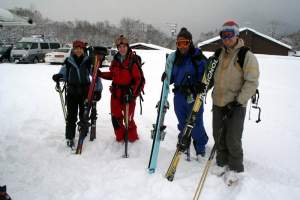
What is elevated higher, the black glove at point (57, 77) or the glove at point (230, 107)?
the black glove at point (57, 77)

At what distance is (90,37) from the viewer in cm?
10019

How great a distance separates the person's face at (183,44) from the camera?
14.1ft

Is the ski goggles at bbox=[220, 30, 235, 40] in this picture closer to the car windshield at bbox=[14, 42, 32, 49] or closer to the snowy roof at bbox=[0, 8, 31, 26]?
the snowy roof at bbox=[0, 8, 31, 26]

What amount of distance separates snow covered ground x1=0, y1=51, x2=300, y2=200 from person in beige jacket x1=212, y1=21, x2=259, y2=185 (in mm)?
312

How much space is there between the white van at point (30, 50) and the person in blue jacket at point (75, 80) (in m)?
20.1

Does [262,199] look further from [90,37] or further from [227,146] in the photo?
[90,37]

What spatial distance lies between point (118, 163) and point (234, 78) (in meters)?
2.23

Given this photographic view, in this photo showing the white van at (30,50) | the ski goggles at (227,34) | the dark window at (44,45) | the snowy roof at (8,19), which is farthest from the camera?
the dark window at (44,45)

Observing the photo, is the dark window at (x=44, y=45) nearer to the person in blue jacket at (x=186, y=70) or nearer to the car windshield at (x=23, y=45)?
the car windshield at (x=23, y=45)

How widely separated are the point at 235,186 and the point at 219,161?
571 millimetres

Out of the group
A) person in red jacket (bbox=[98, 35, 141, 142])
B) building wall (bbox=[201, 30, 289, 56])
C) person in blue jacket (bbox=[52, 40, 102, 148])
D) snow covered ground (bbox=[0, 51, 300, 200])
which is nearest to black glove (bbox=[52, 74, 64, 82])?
person in blue jacket (bbox=[52, 40, 102, 148])

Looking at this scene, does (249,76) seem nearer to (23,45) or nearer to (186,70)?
(186,70)

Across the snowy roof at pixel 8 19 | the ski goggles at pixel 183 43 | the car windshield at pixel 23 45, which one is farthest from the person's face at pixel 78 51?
the car windshield at pixel 23 45

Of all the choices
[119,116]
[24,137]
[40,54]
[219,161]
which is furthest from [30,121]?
[40,54]
